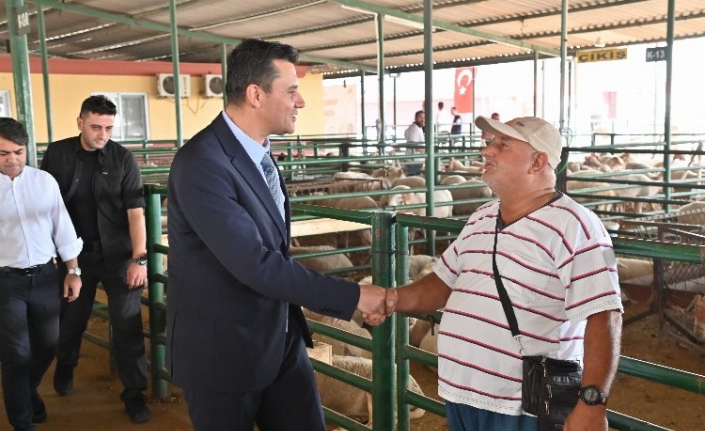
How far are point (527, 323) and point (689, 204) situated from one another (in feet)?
24.9

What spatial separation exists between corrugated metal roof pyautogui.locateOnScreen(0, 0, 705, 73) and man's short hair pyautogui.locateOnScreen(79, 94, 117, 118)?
9.79 m

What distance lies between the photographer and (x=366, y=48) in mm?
21062

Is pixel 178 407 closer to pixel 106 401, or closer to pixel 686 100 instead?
pixel 106 401

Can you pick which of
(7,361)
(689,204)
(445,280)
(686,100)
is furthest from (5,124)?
(686,100)

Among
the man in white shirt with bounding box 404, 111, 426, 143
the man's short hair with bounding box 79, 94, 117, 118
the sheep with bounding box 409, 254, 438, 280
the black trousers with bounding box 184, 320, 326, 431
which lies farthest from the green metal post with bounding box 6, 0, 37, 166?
the man in white shirt with bounding box 404, 111, 426, 143

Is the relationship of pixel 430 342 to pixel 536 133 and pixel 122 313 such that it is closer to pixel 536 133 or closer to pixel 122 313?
pixel 122 313

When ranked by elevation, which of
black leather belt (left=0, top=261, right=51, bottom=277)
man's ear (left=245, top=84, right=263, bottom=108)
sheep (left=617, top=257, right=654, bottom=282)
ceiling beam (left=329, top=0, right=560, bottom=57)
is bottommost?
sheep (left=617, top=257, right=654, bottom=282)

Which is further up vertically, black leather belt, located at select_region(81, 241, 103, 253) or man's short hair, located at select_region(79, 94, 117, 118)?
man's short hair, located at select_region(79, 94, 117, 118)

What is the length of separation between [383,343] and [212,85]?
20269 millimetres

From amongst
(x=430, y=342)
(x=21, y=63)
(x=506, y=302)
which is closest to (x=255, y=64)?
(x=506, y=302)

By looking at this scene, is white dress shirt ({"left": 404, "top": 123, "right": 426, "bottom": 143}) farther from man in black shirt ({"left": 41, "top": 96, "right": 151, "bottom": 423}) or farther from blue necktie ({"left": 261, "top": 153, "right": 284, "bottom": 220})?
blue necktie ({"left": 261, "top": 153, "right": 284, "bottom": 220})

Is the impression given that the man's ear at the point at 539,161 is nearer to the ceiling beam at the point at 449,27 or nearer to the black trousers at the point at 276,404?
the black trousers at the point at 276,404

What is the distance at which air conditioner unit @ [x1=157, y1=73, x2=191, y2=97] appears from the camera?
846 inches

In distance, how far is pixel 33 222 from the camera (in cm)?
389
